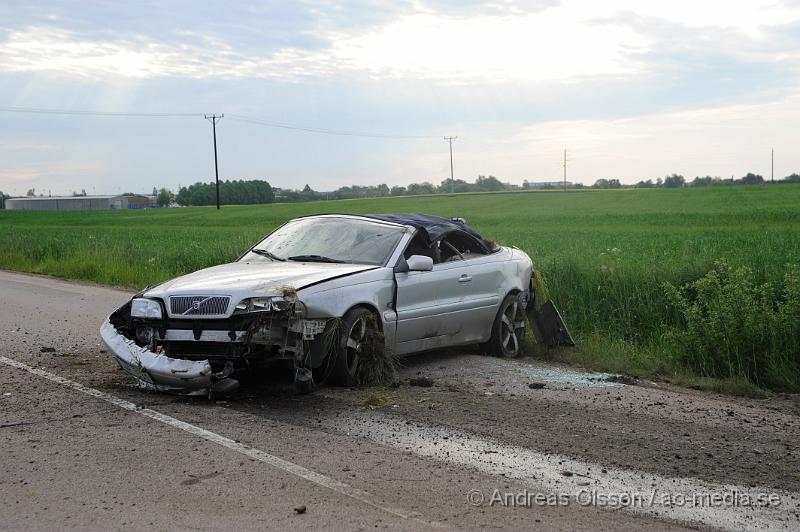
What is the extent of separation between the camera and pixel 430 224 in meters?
9.38

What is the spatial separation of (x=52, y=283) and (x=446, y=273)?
1153 centimetres

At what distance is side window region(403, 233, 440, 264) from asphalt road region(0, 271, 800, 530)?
117 centimetres

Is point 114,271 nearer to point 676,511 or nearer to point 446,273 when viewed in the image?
point 446,273

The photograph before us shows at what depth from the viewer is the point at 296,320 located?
279 inches

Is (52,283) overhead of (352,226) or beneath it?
beneath

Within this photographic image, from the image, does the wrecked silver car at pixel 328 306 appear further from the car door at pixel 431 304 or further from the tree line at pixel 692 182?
the tree line at pixel 692 182

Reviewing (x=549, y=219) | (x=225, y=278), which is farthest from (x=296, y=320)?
(x=549, y=219)

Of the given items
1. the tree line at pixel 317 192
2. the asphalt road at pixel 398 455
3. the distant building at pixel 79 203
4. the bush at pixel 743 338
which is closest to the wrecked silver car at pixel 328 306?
the asphalt road at pixel 398 455

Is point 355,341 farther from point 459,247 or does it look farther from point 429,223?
point 459,247

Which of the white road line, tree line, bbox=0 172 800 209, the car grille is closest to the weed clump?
the car grille

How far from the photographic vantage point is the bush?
30.0 feet

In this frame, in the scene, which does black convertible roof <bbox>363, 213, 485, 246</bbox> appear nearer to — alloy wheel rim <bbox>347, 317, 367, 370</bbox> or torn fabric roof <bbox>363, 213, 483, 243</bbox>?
torn fabric roof <bbox>363, 213, 483, 243</bbox>

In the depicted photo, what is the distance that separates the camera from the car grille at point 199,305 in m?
6.99

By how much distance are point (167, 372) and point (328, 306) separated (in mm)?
1338
